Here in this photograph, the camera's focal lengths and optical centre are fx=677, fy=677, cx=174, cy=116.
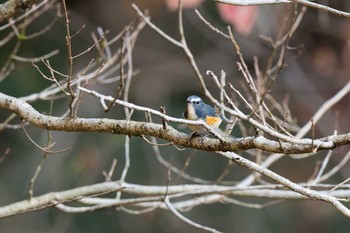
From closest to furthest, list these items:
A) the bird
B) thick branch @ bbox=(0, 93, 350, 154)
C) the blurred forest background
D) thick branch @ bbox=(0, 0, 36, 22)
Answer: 1. thick branch @ bbox=(0, 93, 350, 154)
2. the bird
3. thick branch @ bbox=(0, 0, 36, 22)
4. the blurred forest background

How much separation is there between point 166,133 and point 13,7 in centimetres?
109

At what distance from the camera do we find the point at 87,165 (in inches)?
356

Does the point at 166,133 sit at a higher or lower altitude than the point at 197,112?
lower

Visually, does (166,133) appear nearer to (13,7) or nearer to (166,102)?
(13,7)

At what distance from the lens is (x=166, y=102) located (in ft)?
31.8

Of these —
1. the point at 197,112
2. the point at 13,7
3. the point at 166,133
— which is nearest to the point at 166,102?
the point at 13,7

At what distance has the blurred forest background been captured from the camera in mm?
9023

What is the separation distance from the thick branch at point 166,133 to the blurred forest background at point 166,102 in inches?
213

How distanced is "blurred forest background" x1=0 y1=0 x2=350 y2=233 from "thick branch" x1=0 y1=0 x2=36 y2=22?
5308mm

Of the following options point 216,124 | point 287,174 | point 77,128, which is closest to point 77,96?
point 77,128

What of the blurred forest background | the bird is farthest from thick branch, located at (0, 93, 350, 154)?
the blurred forest background

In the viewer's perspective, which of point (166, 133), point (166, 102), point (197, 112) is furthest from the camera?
point (166, 102)

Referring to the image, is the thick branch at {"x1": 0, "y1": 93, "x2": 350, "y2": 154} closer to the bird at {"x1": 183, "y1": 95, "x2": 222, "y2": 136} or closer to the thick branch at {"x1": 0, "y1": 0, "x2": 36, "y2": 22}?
the bird at {"x1": 183, "y1": 95, "x2": 222, "y2": 136}

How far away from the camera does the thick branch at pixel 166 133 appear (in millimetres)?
2506
